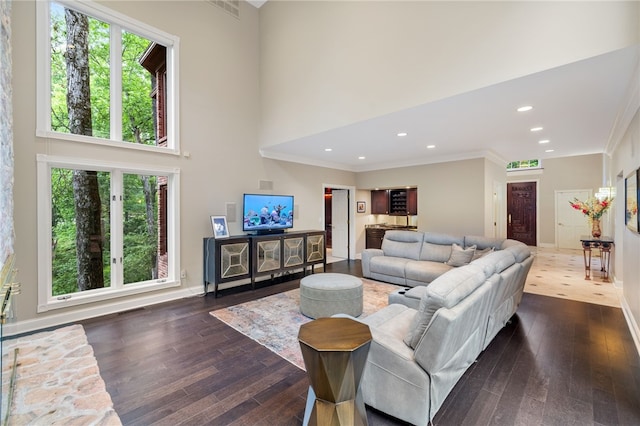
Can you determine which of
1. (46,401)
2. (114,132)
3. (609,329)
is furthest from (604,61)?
(114,132)

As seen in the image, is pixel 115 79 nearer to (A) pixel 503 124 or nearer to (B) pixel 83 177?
(B) pixel 83 177

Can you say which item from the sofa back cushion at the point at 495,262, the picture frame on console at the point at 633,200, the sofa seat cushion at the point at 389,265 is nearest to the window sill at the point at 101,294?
the sofa seat cushion at the point at 389,265

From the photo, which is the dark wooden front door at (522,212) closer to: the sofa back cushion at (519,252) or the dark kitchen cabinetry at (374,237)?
the dark kitchen cabinetry at (374,237)

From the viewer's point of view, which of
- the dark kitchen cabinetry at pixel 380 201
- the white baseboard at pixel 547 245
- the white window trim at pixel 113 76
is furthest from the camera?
the white baseboard at pixel 547 245

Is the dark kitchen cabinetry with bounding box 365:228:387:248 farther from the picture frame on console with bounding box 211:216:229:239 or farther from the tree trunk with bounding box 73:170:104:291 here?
the tree trunk with bounding box 73:170:104:291

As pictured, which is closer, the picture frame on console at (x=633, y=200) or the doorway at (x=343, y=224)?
the picture frame on console at (x=633, y=200)

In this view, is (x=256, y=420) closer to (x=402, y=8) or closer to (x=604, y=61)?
(x=604, y=61)

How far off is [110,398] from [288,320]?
1.84 m

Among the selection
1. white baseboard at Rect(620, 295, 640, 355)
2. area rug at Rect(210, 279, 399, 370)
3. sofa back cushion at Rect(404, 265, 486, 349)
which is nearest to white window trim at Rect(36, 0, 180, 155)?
area rug at Rect(210, 279, 399, 370)

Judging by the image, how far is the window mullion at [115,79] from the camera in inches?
158

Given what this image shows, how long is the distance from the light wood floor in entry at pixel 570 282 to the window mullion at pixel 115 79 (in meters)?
7.03

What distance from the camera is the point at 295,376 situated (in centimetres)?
239

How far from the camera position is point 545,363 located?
2.55m

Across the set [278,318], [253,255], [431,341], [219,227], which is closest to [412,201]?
[253,255]
